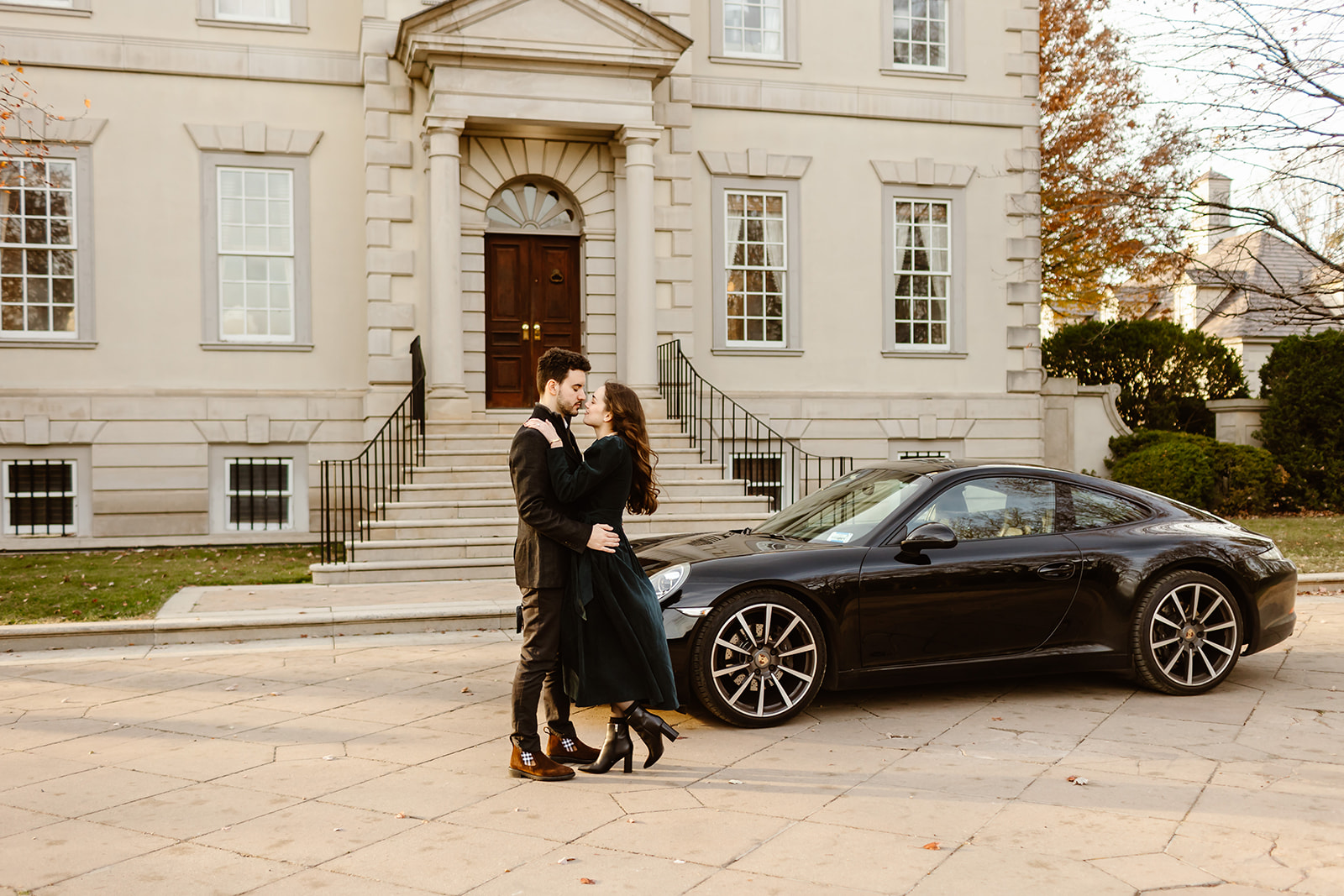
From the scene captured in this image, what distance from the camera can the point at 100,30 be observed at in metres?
15.1

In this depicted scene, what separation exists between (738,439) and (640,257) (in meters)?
2.93

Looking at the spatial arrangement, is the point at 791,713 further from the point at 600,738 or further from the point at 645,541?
the point at 645,541

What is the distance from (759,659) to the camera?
622 cm

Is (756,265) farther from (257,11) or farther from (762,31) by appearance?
(257,11)

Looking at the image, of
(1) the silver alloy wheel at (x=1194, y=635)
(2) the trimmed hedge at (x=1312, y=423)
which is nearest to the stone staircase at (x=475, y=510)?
(1) the silver alloy wheel at (x=1194, y=635)

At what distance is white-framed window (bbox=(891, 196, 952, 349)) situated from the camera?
17.8 meters

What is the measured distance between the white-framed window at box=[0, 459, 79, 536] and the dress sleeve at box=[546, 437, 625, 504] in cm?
1216

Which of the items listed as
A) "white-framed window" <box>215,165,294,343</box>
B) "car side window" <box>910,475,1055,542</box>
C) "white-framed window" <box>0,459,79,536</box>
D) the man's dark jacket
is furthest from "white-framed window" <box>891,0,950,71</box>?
the man's dark jacket

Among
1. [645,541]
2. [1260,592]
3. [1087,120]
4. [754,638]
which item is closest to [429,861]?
[754,638]

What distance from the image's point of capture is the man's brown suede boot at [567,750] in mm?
5477

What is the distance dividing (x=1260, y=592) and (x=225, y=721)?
20.2ft

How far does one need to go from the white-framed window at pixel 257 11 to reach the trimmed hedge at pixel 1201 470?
14.2m

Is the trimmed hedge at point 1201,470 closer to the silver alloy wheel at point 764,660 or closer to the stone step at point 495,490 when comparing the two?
the stone step at point 495,490

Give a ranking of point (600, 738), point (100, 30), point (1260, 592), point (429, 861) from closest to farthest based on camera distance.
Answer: point (429, 861)
point (600, 738)
point (1260, 592)
point (100, 30)
